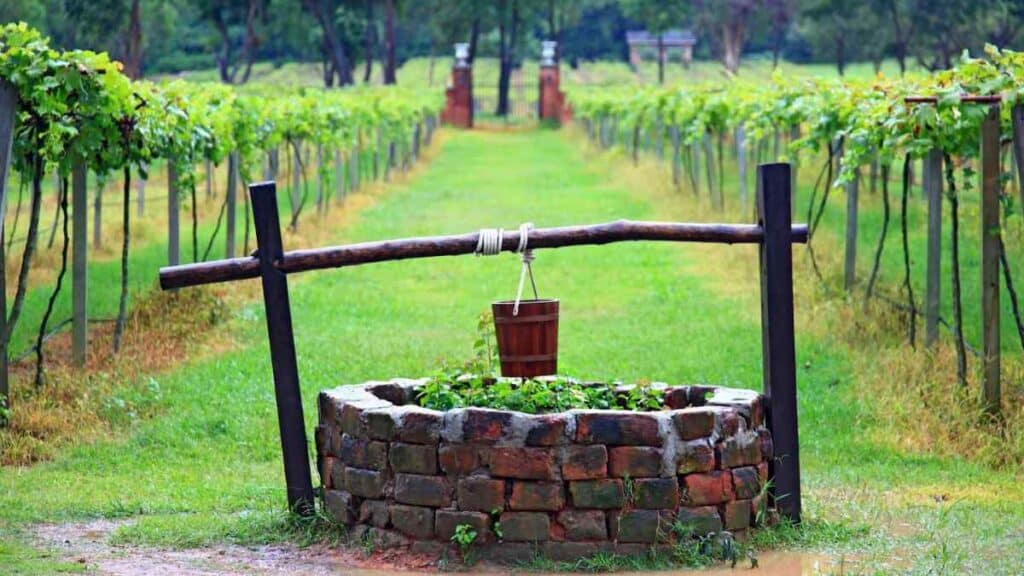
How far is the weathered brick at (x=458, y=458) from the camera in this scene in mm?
6441

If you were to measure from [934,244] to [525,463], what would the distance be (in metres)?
5.91

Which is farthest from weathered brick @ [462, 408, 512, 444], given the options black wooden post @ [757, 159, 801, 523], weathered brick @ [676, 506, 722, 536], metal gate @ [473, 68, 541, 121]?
metal gate @ [473, 68, 541, 121]

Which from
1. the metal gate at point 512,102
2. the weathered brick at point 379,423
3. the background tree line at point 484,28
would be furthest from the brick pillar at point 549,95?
the weathered brick at point 379,423

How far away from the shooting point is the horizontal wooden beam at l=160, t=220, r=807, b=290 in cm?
691

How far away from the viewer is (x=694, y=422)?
6508 millimetres

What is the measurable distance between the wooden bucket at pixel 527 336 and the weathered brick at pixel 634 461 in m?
0.51

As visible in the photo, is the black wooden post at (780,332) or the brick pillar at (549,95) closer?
the black wooden post at (780,332)

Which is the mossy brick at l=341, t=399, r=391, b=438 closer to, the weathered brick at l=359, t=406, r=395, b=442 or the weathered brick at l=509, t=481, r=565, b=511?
the weathered brick at l=359, t=406, r=395, b=442

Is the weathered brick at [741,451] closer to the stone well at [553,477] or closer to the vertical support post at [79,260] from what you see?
the stone well at [553,477]

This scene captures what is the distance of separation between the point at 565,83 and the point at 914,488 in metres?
67.0

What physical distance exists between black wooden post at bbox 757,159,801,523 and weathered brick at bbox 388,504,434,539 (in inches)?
62.5

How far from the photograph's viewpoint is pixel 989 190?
9.82 meters

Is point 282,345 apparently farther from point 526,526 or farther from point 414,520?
point 526,526

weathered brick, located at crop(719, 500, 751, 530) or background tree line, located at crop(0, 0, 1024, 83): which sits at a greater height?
background tree line, located at crop(0, 0, 1024, 83)
